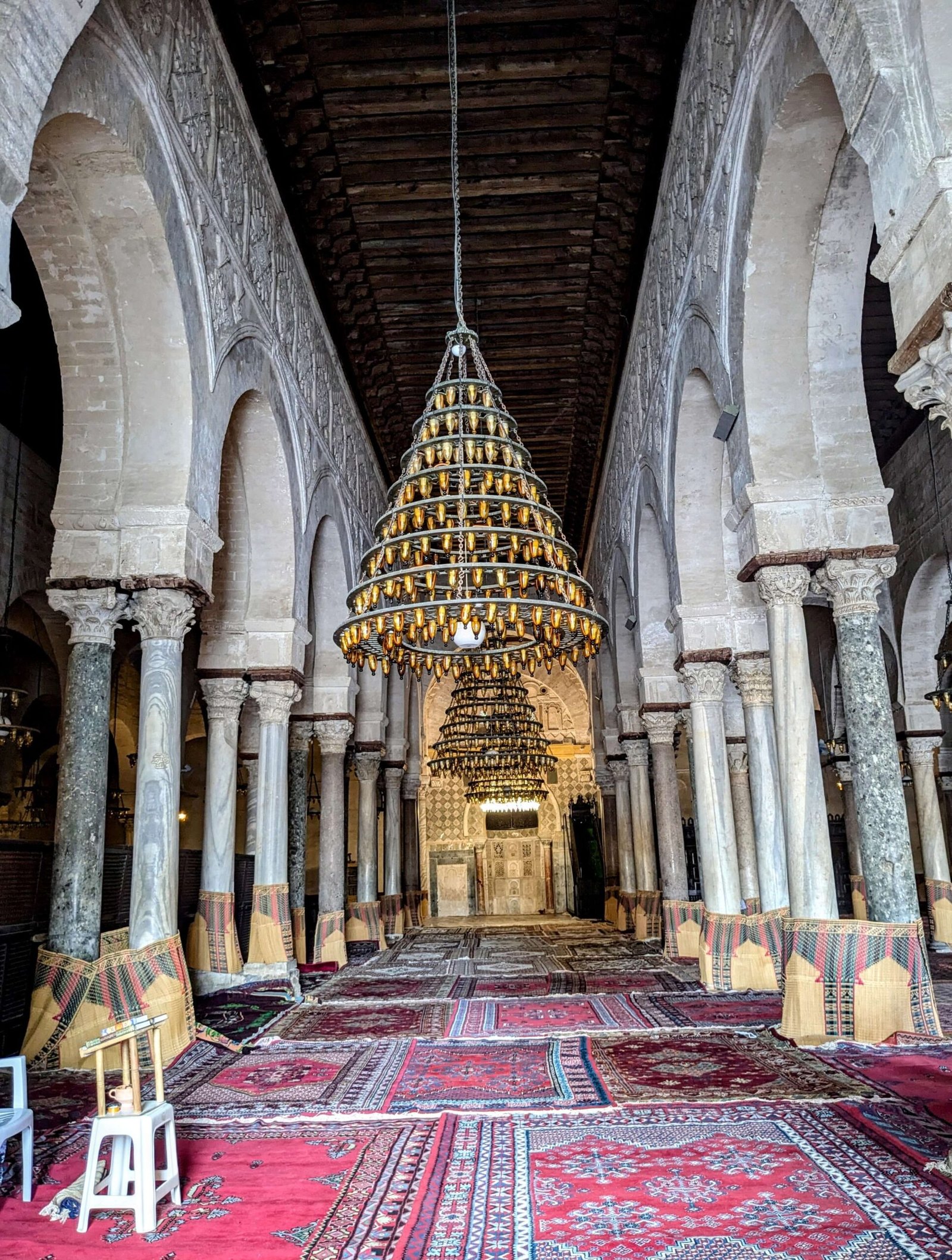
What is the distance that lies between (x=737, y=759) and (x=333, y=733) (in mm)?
6464

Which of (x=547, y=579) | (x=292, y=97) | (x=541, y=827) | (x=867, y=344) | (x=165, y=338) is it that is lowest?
(x=541, y=827)

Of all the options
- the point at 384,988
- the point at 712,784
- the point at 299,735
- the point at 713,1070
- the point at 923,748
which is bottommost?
the point at 384,988

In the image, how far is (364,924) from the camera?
1388cm

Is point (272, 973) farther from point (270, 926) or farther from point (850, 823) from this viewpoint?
point (850, 823)

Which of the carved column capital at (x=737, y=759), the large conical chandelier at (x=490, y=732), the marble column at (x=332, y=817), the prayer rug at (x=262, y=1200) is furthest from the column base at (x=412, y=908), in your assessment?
the prayer rug at (x=262, y=1200)

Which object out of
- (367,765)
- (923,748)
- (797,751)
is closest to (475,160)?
(797,751)

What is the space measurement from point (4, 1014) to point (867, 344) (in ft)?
35.8

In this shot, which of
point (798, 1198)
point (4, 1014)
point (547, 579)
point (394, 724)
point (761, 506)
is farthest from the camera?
point (394, 724)

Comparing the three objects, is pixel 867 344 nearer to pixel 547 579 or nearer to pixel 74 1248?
pixel 547 579

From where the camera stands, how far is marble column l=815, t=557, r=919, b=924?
5785 mm

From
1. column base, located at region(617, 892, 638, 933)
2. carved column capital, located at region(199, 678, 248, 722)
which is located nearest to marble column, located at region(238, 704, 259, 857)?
carved column capital, located at region(199, 678, 248, 722)

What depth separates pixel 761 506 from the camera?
6391mm

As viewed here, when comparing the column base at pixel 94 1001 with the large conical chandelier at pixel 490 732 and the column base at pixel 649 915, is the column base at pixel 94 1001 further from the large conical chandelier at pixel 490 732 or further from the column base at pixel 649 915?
the column base at pixel 649 915

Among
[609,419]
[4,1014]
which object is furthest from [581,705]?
[4,1014]
